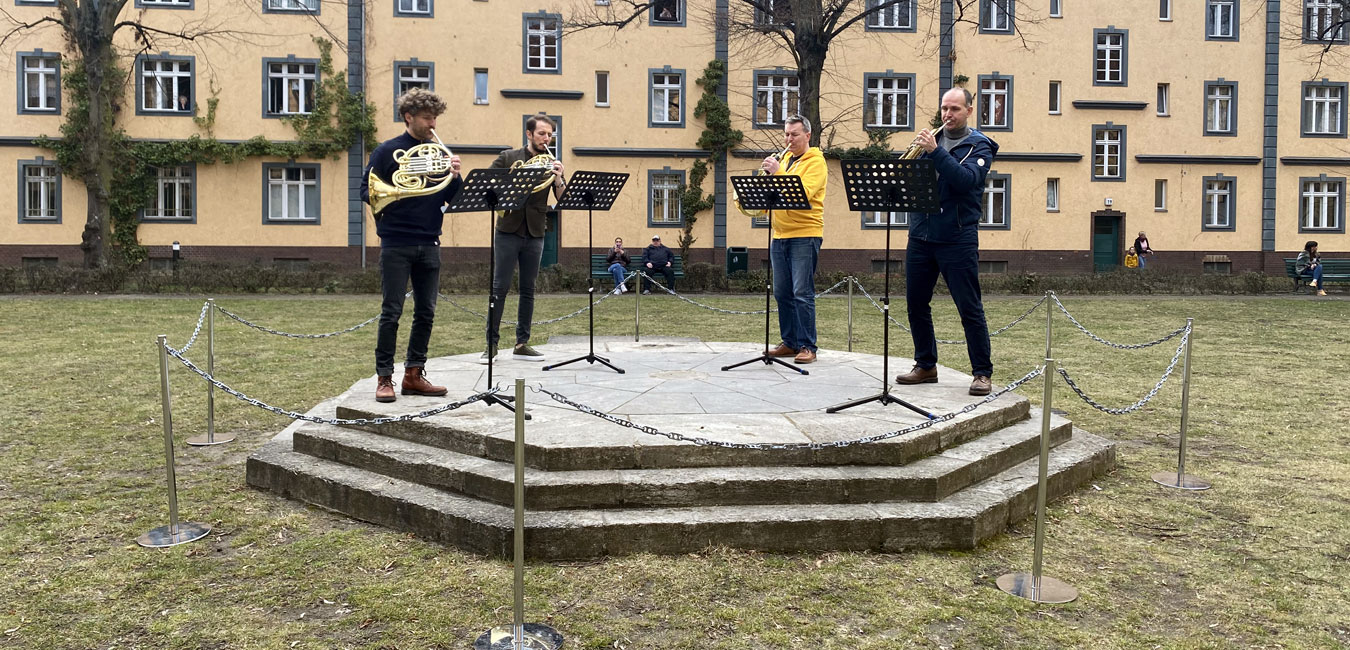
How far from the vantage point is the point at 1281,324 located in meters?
17.3

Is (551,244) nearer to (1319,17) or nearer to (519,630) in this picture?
(1319,17)

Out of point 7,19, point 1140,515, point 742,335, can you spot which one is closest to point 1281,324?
point 742,335

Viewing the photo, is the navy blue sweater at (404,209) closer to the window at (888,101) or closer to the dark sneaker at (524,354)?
the dark sneaker at (524,354)

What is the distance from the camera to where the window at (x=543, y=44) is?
99.0 ft

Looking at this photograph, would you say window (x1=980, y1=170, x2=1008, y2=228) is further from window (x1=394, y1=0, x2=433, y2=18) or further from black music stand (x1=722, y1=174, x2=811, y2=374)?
black music stand (x1=722, y1=174, x2=811, y2=374)

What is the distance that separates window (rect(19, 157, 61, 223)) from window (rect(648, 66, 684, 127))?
16.9 meters

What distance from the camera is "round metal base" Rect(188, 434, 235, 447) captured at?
739 cm

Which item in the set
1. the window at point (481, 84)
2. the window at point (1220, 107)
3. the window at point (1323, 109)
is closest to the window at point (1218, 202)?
the window at point (1220, 107)

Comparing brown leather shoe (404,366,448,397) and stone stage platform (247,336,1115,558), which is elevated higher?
brown leather shoe (404,366,448,397)

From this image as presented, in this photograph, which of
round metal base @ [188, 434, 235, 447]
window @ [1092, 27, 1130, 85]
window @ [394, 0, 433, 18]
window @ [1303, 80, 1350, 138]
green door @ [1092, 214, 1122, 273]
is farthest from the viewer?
window @ [1303, 80, 1350, 138]

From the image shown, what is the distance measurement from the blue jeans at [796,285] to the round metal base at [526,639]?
4.64 meters

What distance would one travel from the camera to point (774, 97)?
31656 mm

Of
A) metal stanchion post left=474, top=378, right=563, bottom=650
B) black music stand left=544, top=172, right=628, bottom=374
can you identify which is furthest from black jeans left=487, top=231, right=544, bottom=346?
metal stanchion post left=474, top=378, right=563, bottom=650

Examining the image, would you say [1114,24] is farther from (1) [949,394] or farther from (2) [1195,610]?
(2) [1195,610]
